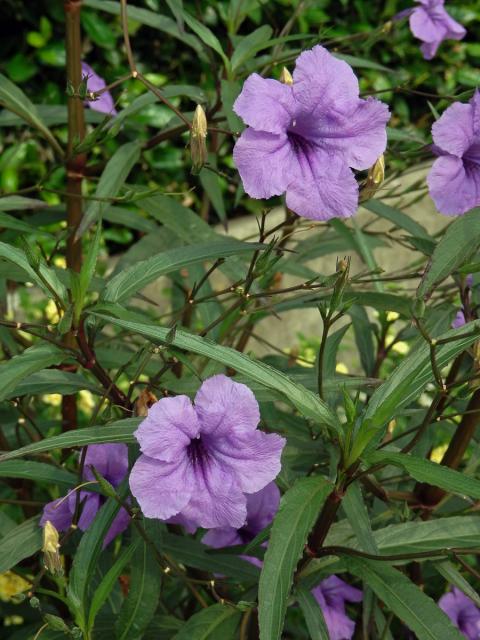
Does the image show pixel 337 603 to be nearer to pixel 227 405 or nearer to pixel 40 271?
pixel 227 405

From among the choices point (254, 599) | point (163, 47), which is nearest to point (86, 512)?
point (254, 599)

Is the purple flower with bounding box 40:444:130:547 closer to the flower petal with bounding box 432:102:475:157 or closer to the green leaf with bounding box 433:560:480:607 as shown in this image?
the green leaf with bounding box 433:560:480:607

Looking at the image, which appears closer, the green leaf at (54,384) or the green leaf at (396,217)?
the green leaf at (54,384)

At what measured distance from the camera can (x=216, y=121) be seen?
1.18m

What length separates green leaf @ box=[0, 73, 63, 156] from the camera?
113 centimetres

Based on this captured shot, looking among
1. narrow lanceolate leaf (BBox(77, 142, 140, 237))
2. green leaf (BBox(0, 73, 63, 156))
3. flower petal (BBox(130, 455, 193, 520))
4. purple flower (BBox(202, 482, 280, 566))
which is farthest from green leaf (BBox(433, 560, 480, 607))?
green leaf (BBox(0, 73, 63, 156))

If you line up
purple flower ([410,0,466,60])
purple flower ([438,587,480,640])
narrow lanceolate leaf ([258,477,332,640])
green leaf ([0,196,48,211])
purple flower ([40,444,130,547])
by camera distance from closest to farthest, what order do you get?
narrow lanceolate leaf ([258,477,332,640]) < purple flower ([40,444,130,547]) < green leaf ([0,196,48,211]) < purple flower ([438,587,480,640]) < purple flower ([410,0,466,60])

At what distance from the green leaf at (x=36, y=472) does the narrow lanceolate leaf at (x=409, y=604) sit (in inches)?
12.3

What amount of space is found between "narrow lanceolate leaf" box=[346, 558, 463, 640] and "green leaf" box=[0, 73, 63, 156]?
0.61 meters

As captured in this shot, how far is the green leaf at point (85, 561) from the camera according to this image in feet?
2.84

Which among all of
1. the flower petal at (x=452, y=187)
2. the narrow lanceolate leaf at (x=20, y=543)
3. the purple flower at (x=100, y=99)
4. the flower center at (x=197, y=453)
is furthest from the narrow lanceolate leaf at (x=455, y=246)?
the purple flower at (x=100, y=99)

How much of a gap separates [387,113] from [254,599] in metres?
0.52

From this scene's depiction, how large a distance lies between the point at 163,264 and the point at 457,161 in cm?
31

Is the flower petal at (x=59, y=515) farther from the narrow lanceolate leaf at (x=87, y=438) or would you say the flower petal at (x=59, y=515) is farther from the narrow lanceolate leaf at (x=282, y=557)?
the narrow lanceolate leaf at (x=282, y=557)
